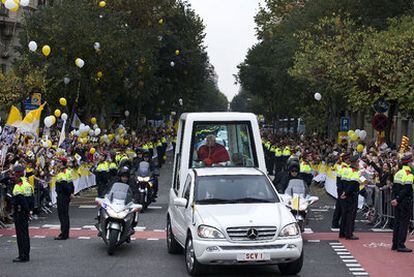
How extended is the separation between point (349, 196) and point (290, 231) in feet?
15.9

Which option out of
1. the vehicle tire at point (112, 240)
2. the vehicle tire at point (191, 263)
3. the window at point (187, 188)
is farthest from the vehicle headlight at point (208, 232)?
the vehicle tire at point (112, 240)

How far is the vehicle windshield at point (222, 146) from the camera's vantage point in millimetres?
15172

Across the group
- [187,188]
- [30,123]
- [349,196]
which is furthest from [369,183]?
[30,123]

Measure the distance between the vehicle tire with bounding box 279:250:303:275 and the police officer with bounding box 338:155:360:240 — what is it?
14.1ft

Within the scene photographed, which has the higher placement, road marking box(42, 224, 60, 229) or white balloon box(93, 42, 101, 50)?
white balloon box(93, 42, 101, 50)

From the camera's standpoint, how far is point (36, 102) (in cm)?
3047

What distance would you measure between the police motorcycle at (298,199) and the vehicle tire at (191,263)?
4.10 m

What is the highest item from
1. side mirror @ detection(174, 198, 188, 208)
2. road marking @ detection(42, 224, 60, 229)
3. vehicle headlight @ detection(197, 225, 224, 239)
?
side mirror @ detection(174, 198, 188, 208)

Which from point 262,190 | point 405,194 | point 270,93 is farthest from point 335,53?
point 270,93

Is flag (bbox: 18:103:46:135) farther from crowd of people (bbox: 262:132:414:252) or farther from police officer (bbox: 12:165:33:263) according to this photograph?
police officer (bbox: 12:165:33:263)

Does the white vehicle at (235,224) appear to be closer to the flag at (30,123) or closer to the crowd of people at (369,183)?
the crowd of people at (369,183)

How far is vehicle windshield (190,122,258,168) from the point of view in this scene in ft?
49.8

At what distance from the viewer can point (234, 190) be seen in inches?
500

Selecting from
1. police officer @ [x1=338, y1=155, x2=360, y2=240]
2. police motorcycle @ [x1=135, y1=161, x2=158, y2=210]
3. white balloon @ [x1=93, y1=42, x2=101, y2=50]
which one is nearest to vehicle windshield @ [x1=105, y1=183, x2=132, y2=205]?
police officer @ [x1=338, y1=155, x2=360, y2=240]
